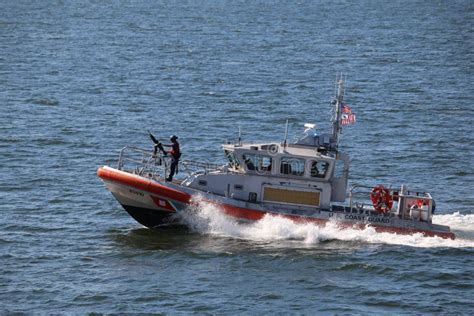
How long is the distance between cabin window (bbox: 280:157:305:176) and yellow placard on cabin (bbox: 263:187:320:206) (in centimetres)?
73

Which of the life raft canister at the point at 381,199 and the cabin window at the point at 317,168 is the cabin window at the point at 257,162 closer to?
the cabin window at the point at 317,168

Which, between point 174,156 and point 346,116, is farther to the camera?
point 346,116

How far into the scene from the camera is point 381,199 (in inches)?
1674

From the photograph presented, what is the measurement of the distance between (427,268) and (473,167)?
54.6ft

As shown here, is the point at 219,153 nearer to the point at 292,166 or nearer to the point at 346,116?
the point at 292,166

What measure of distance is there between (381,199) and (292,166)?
12.2 ft

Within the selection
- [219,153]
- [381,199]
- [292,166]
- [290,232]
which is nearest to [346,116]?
[292,166]

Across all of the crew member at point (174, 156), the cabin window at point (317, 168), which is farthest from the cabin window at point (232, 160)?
the cabin window at point (317, 168)

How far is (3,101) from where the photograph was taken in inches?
2844

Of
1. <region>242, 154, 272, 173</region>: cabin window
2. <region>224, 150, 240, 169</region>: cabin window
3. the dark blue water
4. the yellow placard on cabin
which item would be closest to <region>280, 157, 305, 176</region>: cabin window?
<region>242, 154, 272, 173</region>: cabin window

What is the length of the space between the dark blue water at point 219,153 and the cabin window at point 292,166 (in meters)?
1.91

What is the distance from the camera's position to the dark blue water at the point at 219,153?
3681 centimetres

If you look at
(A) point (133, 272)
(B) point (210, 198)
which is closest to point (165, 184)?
(B) point (210, 198)

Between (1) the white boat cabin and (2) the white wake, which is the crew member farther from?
(2) the white wake
